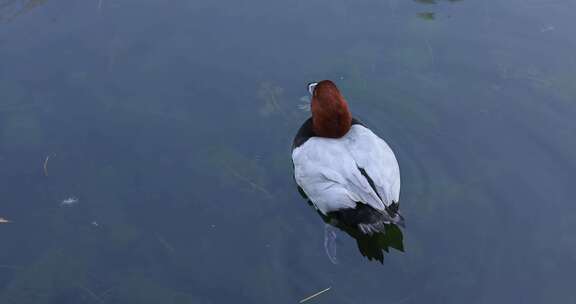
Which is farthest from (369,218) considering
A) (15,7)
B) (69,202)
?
(15,7)

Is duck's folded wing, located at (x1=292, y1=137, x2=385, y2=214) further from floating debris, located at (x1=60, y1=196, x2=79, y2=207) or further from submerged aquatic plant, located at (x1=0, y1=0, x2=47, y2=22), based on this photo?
submerged aquatic plant, located at (x1=0, y1=0, x2=47, y2=22)

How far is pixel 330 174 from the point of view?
393cm

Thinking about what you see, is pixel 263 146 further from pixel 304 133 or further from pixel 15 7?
pixel 15 7

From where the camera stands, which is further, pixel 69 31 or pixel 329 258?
pixel 69 31

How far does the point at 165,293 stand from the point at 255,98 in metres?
1.80

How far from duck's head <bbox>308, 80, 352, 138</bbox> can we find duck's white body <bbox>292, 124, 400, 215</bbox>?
5cm

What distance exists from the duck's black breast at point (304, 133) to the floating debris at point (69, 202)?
1.53 m

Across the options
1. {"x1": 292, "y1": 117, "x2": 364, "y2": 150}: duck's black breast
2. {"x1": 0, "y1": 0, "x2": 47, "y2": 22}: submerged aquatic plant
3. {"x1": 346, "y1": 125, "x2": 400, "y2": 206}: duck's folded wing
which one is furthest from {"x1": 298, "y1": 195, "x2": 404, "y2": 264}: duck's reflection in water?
{"x1": 0, "y1": 0, "x2": 47, "y2": 22}: submerged aquatic plant

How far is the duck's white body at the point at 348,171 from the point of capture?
150 inches

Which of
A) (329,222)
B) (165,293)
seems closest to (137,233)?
(165,293)

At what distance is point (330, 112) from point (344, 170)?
456 mm

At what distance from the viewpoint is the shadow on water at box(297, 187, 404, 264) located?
398 cm

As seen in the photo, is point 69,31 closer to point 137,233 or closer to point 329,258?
point 137,233

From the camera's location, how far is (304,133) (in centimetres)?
439
